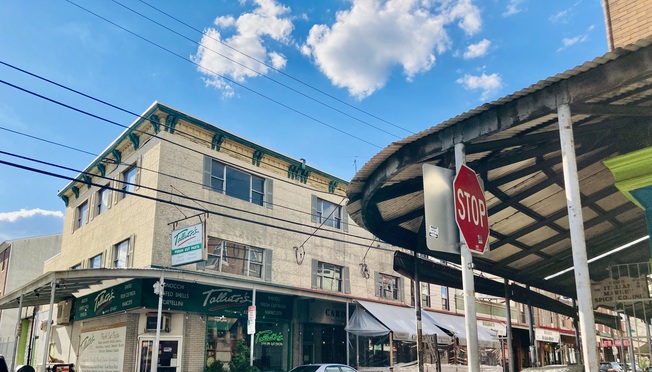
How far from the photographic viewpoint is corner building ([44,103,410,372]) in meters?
19.8

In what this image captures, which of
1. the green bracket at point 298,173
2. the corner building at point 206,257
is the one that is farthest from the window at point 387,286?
the green bracket at point 298,173

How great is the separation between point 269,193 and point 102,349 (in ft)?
30.7

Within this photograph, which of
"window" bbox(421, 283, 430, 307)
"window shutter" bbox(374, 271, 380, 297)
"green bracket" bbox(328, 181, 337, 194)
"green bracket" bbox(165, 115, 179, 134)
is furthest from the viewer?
"window" bbox(421, 283, 430, 307)

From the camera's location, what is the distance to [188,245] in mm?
19031

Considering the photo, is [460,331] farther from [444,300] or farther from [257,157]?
[257,157]

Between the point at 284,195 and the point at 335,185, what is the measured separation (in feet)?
11.9

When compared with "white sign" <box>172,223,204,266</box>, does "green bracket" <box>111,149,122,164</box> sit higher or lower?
higher

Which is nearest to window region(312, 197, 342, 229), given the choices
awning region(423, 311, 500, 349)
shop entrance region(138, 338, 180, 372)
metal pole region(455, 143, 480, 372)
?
awning region(423, 311, 500, 349)

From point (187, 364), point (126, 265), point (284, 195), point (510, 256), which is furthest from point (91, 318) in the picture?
point (510, 256)

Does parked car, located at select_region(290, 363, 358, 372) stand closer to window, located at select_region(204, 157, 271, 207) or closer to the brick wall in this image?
window, located at select_region(204, 157, 271, 207)

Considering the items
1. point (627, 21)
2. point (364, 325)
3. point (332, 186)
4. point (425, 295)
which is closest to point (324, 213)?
point (332, 186)

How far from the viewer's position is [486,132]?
7.04 meters

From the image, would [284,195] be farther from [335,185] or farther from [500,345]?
[500,345]

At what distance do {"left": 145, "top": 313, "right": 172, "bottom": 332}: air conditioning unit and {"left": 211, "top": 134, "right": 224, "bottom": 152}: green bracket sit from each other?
23.6ft
